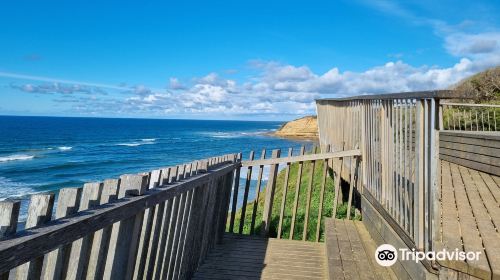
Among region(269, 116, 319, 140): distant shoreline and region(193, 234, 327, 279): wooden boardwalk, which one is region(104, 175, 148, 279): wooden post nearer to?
region(193, 234, 327, 279): wooden boardwalk

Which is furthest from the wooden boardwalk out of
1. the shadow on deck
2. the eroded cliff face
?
the eroded cliff face

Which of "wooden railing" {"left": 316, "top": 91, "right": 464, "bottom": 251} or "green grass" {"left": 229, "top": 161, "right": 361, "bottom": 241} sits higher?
"wooden railing" {"left": 316, "top": 91, "right": 464, "bottom": 251}

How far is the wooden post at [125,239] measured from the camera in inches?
102

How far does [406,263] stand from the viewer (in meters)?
3.13

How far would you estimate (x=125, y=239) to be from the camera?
2691 mm

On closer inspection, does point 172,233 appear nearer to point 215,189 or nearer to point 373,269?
point 215,189

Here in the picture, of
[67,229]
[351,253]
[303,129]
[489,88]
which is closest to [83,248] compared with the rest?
[67,229]

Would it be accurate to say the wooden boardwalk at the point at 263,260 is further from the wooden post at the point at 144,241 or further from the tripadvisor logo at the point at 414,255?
the wooden post at the point at 144,241

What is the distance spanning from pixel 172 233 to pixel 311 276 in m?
1.86

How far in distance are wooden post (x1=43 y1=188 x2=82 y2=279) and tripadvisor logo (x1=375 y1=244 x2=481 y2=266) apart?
87.8 inches

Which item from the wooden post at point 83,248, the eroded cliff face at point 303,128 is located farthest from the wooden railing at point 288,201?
the eroded cliff face at point 303,128

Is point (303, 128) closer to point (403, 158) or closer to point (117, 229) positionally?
point (403, 158)

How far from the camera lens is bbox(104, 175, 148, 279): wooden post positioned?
2590 mm

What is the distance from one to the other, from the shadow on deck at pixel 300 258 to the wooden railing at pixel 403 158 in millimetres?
491
